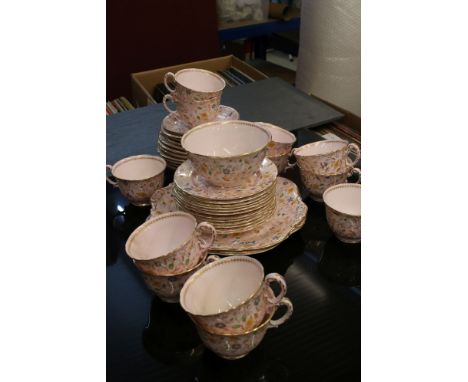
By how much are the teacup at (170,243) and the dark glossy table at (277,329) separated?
0.08 m

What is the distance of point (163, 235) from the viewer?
38.8 inches

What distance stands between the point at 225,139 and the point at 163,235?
0.90 ft

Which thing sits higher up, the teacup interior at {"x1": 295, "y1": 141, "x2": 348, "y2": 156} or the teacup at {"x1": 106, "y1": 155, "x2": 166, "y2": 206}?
the teacup interior at {"x1": 295, "y1": 141, "x2": 348, "y2": 156}

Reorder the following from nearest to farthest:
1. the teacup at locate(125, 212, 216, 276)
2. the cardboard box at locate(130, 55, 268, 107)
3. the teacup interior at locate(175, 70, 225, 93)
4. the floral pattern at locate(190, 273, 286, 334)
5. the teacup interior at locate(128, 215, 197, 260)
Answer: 1. the floral pattern at locate(190, 273, 286, 334)
2. the teacup at locate(125, 212, 216, 276)
3. the teacup interior at locate(128, 215, 197, 260)
4. the teacup interior at locate(175, 70, 225, 93)
5. the cardboard box at locate(130, 55, 268, 107)

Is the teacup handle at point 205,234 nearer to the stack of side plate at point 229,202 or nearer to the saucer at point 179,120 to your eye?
the stack of side plate at point 229,202

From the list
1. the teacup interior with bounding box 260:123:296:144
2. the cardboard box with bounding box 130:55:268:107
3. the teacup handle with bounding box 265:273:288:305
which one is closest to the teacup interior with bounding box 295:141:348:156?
the teacup interior with bounding box 260:123:296:144

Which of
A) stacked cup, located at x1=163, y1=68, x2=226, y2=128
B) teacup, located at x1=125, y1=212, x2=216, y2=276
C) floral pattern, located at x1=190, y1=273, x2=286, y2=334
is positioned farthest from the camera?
stacked cup, located at x1=163, y1=68, x2=226, y2=128

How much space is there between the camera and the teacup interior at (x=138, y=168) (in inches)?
49.3

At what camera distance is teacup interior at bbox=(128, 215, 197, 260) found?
0.96m

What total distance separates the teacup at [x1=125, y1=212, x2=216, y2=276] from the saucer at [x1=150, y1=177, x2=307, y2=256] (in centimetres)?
7

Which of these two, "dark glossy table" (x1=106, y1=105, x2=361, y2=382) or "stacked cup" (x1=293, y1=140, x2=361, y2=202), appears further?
"stacked cup" (x1=293, y1=140, x2=361, y2=202)

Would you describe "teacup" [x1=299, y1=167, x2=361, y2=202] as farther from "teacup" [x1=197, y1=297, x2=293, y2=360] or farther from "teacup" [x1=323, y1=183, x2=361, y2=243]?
"teacup" [x1=197, y1=297, x2=293, y2=360]

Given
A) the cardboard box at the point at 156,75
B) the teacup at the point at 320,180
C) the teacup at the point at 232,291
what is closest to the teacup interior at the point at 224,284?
the teacup at the point at 232,291
